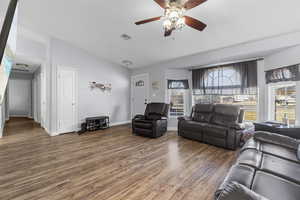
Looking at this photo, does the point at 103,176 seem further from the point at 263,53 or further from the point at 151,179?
the point at 263,53

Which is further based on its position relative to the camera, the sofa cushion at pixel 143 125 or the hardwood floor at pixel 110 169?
the sofa cushion at pixel 143 125

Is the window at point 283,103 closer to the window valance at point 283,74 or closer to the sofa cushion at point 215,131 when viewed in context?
the window valance at point 283,74

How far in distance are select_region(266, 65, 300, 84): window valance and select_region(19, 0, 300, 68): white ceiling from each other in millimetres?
780

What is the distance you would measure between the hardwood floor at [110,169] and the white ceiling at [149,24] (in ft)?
8.70

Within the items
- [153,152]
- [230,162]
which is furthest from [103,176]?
[230,162]

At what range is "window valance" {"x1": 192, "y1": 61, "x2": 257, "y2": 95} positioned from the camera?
145 inches

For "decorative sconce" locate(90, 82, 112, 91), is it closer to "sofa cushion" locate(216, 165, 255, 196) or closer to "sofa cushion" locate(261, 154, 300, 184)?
"sofa cushion" locate(216, 165, 255, 196)

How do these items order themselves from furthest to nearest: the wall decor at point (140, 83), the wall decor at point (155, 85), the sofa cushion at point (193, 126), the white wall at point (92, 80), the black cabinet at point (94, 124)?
the wall decor at point (140, 83) → the wall decor at point (155, 85) → the black cabinet at point (94, 124) → the white wall at point (92, 80) → the sofa cushion at point (193, 126)

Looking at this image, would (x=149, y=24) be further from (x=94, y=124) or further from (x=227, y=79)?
(x=94, y=124)

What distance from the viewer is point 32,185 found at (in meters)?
1.84

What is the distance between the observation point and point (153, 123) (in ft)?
12.9

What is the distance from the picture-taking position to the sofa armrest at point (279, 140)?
184cm

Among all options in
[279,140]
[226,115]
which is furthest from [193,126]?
[279,140]

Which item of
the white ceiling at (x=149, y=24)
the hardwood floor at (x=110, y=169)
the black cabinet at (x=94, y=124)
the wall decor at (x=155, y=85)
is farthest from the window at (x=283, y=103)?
the black cabinet at (x=94, y=124)
